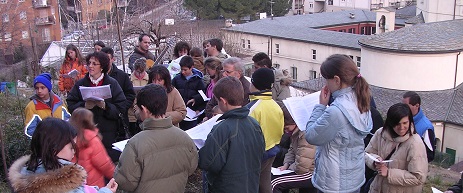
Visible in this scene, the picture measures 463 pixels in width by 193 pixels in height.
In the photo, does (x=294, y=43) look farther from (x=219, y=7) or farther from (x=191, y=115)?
(x=191, y=115)

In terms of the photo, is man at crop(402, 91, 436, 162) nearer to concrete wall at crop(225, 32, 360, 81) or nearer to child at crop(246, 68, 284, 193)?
child at crop(246, 68, 284, 193)

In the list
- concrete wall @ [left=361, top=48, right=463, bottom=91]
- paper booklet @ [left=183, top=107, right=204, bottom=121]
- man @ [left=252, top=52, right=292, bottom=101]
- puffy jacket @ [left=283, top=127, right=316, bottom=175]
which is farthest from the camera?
concrete wall @ [left=361, top=48, right=463, bottom=91]

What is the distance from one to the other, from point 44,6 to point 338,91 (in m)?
35.9

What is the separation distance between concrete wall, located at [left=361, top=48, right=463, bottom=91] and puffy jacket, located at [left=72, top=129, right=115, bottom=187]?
31.5 m

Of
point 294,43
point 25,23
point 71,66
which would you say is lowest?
point 294,43

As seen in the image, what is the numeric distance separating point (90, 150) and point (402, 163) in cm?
286

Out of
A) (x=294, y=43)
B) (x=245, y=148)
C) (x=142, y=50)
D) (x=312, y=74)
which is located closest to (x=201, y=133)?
(x=245, y=148)

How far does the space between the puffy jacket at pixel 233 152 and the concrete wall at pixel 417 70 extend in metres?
31.2

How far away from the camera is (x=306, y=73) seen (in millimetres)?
47281

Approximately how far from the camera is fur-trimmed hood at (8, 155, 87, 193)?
2.98 meters

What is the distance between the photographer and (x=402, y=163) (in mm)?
4656

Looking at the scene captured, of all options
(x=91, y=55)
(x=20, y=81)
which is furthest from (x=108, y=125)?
(x=20, y=81)

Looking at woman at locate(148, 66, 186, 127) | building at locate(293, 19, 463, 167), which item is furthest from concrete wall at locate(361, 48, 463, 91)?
woman at locate(148, 66, 186, 127)

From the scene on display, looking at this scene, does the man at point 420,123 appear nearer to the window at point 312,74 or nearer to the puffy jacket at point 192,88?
the puffy jacket at point 192,88
